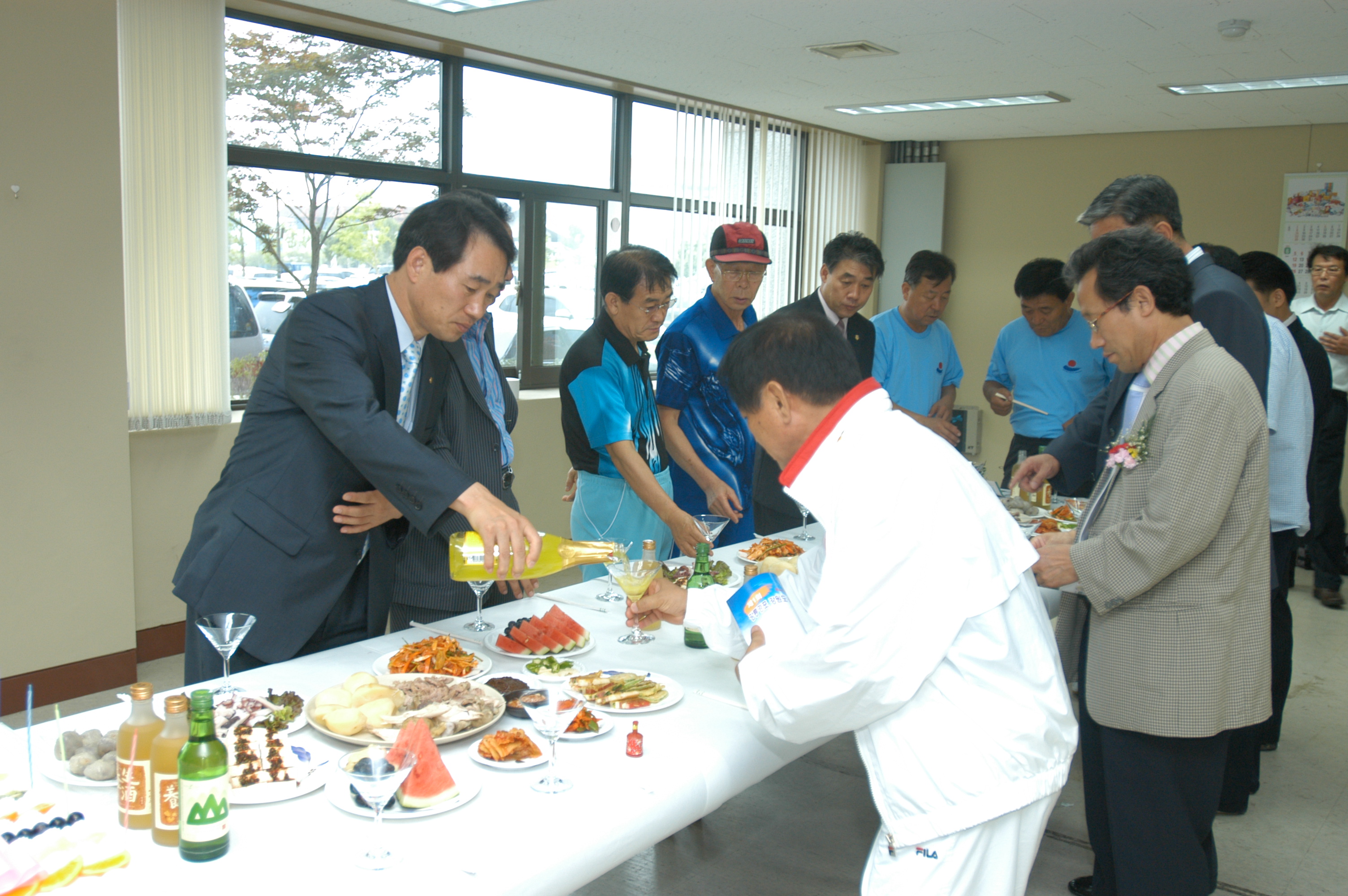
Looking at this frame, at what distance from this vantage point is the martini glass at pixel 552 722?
4.71ft

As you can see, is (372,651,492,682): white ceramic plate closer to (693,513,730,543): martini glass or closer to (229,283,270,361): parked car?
(693,513,730,543): martini glass

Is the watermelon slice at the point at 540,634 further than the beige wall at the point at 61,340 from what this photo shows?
No

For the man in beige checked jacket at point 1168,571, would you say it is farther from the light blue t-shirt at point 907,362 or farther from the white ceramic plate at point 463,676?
the light blue t-shirt at point 907,362

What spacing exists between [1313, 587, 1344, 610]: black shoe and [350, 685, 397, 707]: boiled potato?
5942 millimetres

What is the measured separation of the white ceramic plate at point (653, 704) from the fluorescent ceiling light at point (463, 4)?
11.6 feet

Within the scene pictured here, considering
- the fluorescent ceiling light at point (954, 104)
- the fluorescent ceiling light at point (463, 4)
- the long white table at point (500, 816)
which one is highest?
the fluorescent ceiling light at point (954, 104)

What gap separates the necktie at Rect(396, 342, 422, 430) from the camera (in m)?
2.12

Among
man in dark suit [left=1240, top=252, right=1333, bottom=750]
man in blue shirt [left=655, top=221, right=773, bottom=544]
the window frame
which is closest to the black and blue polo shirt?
man in blue shirt [left=655, top=221, right=773, bottom=544]

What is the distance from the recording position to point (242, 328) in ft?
16.1

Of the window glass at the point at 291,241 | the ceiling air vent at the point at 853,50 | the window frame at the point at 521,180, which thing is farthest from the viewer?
the ceiling air vent at the point at 853,50

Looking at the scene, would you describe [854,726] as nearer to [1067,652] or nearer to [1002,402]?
[1067,652]

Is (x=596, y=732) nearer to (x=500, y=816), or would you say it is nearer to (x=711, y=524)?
(x=500, y=816)

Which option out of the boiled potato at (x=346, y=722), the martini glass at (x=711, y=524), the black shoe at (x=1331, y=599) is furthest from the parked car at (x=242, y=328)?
the black shoe at (x=1331, y=599)

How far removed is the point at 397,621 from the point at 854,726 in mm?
1373
